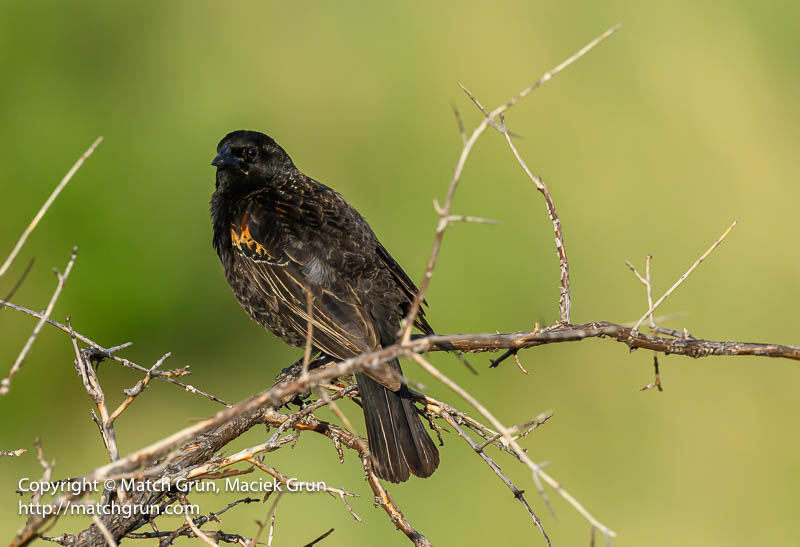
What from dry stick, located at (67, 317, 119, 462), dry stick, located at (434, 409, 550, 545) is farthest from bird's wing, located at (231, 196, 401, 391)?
dry stick, located at (67, 317, 119, 462)

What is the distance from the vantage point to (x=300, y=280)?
4.23 metres

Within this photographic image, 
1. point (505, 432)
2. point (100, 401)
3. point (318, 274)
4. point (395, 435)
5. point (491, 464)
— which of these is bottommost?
point (505, 432)

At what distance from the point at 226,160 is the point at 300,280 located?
3.06 feet

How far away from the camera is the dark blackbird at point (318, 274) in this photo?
3.84 meters

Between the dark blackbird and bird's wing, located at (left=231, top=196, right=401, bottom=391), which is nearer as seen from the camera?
the dark blackbird

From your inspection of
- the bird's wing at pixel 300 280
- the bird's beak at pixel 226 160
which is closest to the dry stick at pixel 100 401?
the bird's wing at pixel 300 280

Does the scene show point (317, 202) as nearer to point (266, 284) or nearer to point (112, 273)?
point (266, 284)

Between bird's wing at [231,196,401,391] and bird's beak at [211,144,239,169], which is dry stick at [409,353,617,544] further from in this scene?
bird's beak at [211,144,239,169]

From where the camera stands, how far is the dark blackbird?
3840 millimetres

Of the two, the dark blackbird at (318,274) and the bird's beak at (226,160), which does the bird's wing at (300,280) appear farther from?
the bird's beak at (226,160)

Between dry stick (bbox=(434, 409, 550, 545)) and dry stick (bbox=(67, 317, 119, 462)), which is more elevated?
dry stick (bbox=(67, 317, 119, 462))

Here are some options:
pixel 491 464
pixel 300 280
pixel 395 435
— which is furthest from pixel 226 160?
pixel 491 464

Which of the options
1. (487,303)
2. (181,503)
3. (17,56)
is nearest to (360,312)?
(181,503)

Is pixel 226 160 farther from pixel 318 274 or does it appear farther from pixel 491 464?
pixel 491 464
